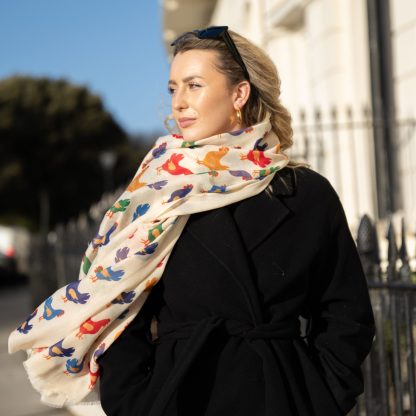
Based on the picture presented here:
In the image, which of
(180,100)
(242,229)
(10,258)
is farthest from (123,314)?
(10,258)

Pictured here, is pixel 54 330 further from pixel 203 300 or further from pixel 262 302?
pixel 262 302

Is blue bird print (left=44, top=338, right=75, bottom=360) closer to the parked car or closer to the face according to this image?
the face

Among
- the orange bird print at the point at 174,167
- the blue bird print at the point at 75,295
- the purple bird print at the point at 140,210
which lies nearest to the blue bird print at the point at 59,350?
the blue bird print at the point at 75,295

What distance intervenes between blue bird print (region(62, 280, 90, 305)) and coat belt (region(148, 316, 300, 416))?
0.67 ft

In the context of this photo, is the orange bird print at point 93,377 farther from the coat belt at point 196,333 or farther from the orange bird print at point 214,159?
the orange bird print at point 214,159

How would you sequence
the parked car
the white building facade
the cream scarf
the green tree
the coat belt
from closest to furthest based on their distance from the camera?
1. the coat belt
2. the cream scarf
3. the white building facade
4. the parked car
5. the green tree

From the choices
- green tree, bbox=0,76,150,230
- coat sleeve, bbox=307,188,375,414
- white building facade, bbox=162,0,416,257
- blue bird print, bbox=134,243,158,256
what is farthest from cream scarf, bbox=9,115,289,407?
green tree, bbox=0,76,150,230

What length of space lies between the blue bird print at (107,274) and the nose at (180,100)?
1.54 feet

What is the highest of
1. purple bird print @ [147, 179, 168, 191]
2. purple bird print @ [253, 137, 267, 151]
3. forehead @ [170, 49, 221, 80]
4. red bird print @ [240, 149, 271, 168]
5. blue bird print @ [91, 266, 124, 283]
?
forehead @ [170, 49, 221, 80]

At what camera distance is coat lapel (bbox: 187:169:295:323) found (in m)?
2.04

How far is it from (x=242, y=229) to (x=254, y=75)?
1.43 ft

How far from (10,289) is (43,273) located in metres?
12.8

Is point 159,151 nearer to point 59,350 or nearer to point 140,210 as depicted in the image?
point 140,210

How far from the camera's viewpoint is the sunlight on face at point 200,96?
2191 millimetres
